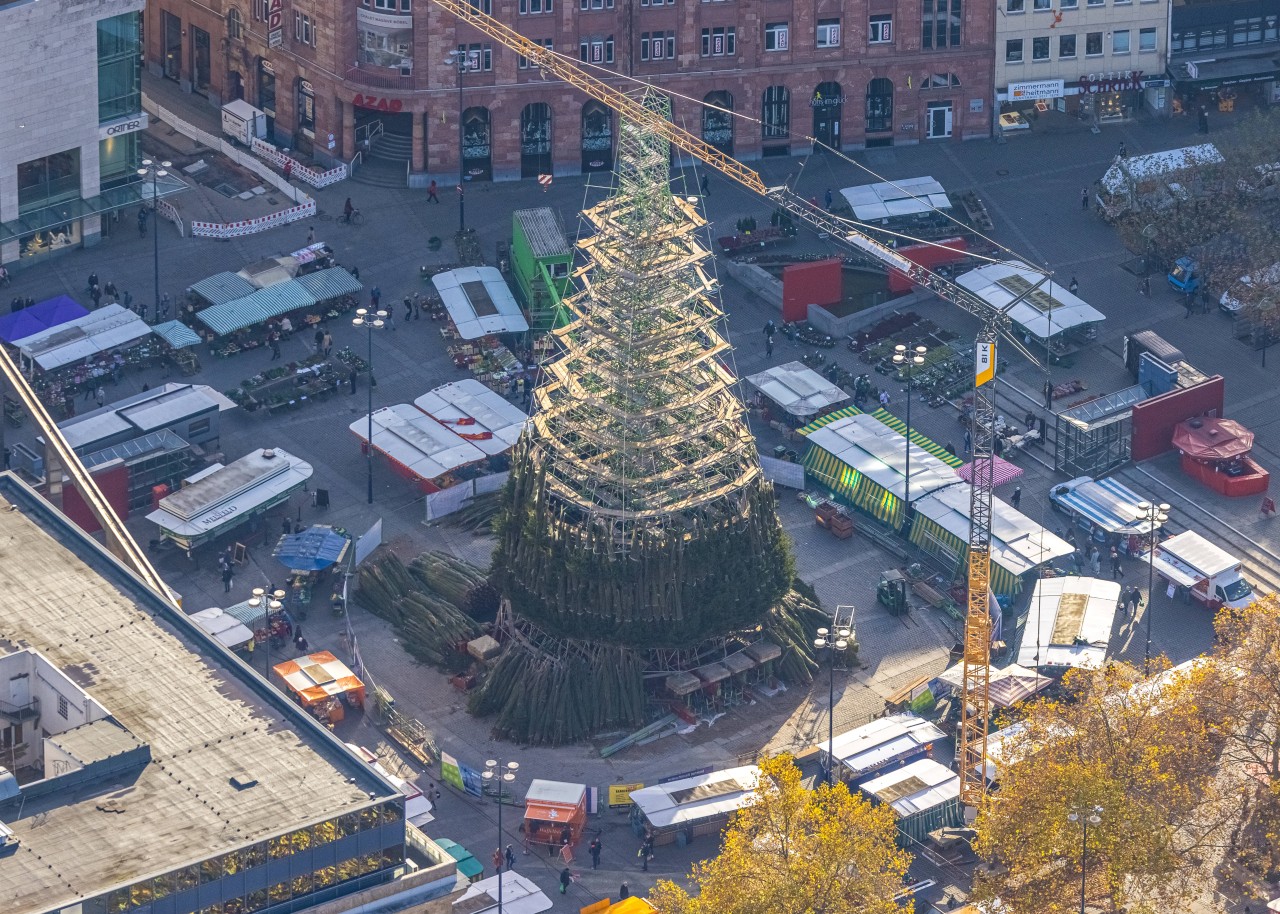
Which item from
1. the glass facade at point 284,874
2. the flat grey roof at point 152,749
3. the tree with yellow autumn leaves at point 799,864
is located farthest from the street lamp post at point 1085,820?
the flat grey roof at point 152,749

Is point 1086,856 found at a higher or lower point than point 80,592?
lower

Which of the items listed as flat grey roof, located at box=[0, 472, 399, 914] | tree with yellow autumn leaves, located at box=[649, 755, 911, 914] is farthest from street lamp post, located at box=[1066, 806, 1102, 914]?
flat grey roof, located at box=[0, 472, 399, 914]

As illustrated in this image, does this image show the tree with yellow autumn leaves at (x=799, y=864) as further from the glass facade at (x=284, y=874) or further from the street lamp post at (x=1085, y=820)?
the glass facade at (x=284, y=874)

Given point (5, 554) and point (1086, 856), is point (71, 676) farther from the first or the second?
point (1086, 856)

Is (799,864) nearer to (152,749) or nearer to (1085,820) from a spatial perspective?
(1085,820)

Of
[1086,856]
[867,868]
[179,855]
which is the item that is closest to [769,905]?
[867,868]

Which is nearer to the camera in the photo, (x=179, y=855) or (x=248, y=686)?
(x=179, y=855)

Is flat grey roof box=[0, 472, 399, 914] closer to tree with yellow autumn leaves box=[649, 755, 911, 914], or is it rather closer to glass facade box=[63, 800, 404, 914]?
glass facade box=[63, 800, 404, 914]
